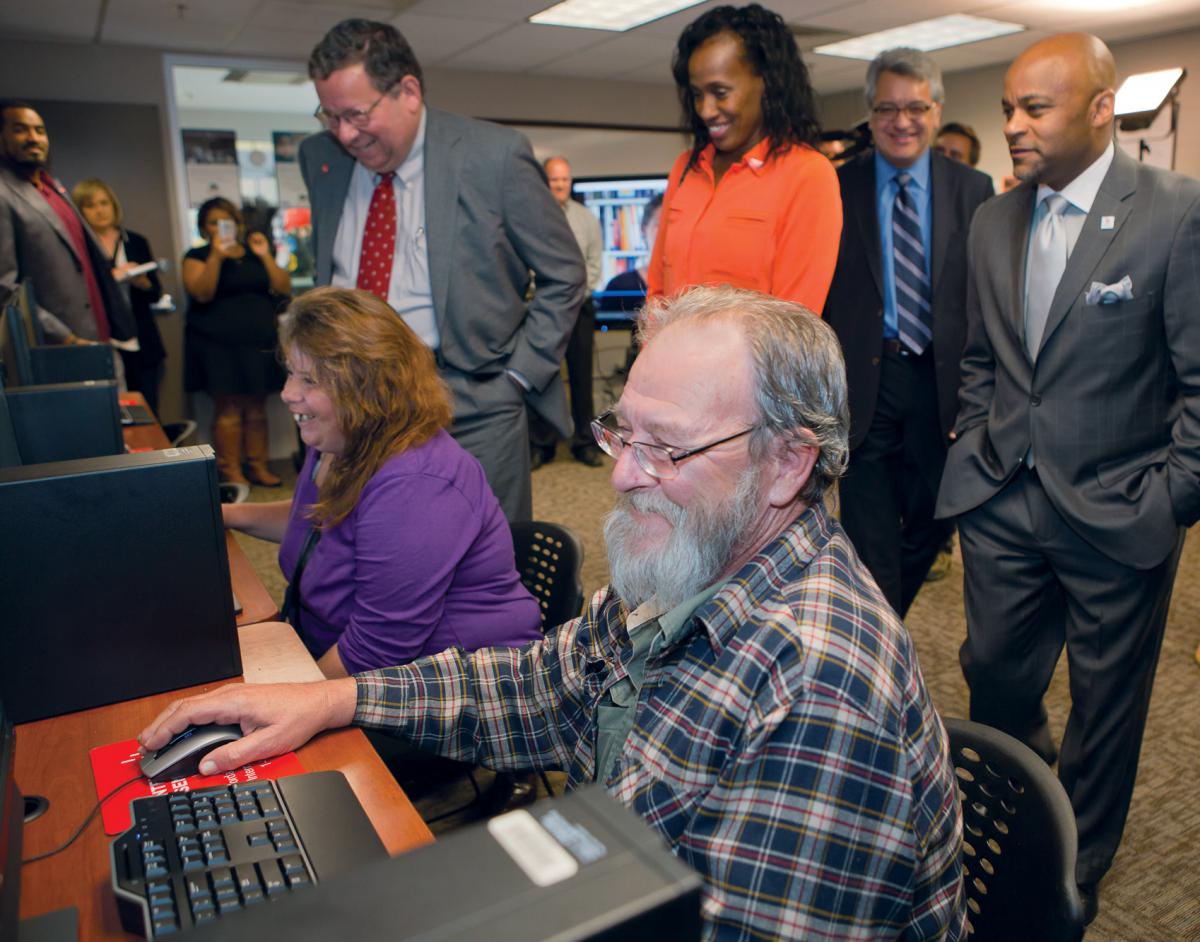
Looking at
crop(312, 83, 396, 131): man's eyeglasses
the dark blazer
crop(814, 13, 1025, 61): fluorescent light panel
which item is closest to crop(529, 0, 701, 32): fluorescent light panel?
crop(814, 13, 1025, 61): fluorescent light panel

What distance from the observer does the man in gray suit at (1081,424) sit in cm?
162

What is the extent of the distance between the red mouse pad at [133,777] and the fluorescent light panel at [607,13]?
4.65m

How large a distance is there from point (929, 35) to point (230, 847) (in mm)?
6415

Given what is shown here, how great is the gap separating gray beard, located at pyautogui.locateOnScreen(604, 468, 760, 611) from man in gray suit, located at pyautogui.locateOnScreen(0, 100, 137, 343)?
121 inches

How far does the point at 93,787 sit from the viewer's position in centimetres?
106

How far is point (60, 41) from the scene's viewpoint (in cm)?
516

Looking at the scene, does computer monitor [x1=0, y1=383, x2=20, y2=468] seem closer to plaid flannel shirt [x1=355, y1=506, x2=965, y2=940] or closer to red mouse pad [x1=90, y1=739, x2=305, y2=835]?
red mouse pad [x1=90, y1=739, x2=305, y2=835]

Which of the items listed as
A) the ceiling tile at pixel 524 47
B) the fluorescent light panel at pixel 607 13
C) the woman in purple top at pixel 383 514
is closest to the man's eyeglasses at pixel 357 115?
the woman in purple top at pixel 383 514

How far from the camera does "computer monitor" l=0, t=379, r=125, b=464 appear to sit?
2002 millimetres

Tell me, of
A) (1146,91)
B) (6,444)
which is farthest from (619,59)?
(6,444)

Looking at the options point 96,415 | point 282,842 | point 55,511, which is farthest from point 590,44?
point 282,842

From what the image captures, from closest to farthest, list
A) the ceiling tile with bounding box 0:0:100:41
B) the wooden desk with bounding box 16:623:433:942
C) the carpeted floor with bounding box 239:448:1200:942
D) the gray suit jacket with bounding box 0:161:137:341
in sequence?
the wooden desk with bounding box 16:623:433:942 → the carpeted floor with bounding box 239:448:1200:942 → the gray suit jacket with bounding box 0:161:137:341 → the ceiling tile with bounding box 0:0:100:41

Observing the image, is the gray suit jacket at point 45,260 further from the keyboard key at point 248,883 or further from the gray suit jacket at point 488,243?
the keyboard key at point 248,883

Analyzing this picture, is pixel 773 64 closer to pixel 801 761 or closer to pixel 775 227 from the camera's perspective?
pixel 775 227
